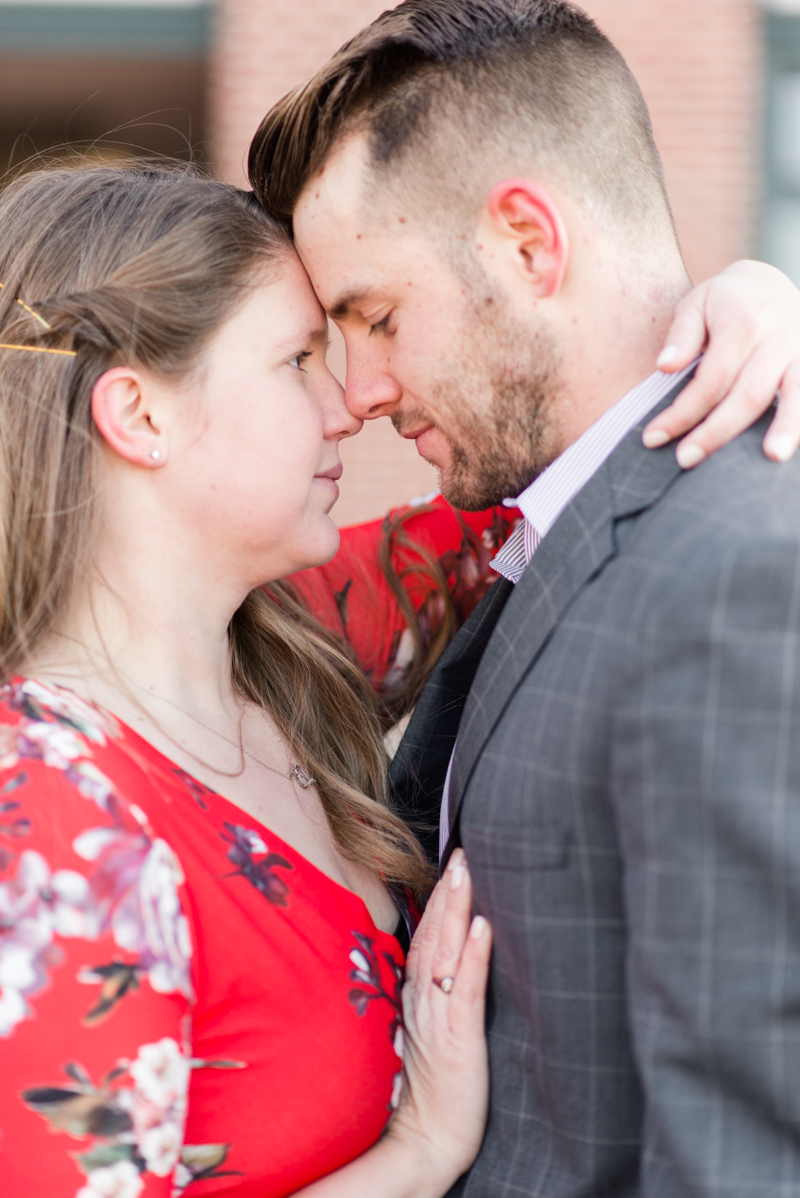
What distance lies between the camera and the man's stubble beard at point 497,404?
66.2 inches

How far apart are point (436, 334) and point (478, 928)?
88 cm

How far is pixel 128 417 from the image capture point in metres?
1.67

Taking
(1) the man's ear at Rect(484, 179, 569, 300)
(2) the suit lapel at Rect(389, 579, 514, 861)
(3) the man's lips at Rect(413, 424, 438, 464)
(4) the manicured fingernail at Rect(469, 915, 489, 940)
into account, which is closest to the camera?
(4) the manicured fingernail at Rect(469, 915, 489, 940)

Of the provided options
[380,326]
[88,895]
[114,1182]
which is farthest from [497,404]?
[114,1182]

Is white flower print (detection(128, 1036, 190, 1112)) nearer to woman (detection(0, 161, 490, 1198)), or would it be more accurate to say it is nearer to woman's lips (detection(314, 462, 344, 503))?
woman (detection(0, 161, 490, 1198))

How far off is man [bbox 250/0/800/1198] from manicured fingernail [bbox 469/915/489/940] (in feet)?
0.09

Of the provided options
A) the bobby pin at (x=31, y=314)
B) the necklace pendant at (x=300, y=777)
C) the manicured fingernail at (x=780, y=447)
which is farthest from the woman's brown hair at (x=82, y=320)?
the manicured fingernail at (x=780, y=447)

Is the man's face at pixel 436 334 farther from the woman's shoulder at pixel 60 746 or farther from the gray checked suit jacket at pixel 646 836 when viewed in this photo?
the woman's shoulder at pixel 60 746

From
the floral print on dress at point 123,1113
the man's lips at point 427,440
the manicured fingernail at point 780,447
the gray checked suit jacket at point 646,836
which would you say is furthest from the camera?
the man's lips at point 427,440

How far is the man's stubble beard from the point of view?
5.51 feet

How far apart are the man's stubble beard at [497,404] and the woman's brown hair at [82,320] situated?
35cm

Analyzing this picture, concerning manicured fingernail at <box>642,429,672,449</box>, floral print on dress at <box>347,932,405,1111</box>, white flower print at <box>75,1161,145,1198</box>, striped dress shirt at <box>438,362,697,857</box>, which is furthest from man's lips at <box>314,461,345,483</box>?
white flower print at <box>75,1161,145,1198</box>

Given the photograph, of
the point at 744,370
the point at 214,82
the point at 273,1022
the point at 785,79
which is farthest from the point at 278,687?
the point at 785,79

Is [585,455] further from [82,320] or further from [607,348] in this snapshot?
[82,320]
